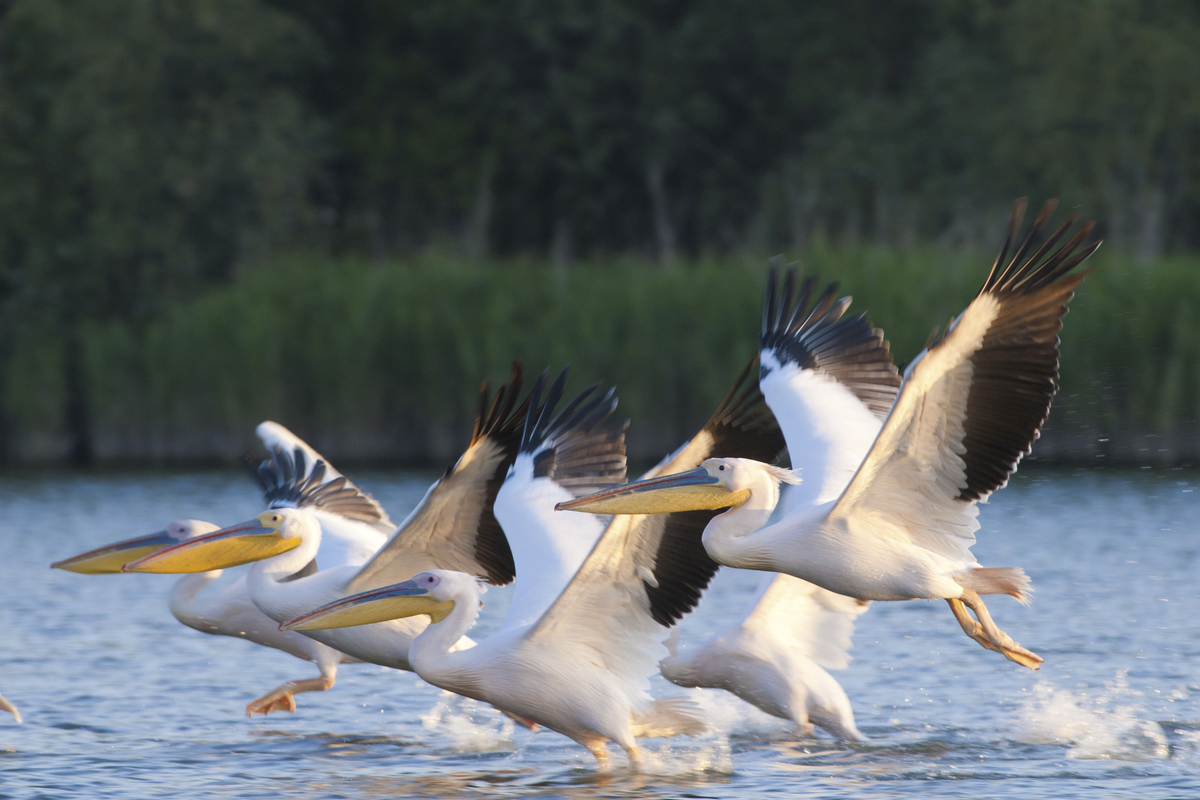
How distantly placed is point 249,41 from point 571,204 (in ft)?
28.6

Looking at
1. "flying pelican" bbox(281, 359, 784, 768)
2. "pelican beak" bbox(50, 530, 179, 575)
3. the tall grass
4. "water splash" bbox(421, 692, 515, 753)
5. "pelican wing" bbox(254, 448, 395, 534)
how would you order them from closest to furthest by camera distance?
"flying pelican" bbox(281, 359, 784, 768) < "water splash" bbox(421, 692, 515, 753) < "pelican wing" bbox(254, 448, 395, 534) < "pelican beak" bbox(50, 530, 179, 575) < the tall grass

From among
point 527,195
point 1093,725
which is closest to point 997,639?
point 1093,725

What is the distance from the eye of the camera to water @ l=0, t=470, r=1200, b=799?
22.7 ft

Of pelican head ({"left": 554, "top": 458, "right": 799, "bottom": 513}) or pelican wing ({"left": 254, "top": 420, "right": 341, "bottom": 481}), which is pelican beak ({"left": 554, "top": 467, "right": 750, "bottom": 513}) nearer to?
pelican head ({"left": 554, "top": 458, "right": 799, "bottom": 513})

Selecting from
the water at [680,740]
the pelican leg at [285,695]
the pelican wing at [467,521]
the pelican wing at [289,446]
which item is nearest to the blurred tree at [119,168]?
the water at [680,740]

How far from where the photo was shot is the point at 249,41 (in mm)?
27859

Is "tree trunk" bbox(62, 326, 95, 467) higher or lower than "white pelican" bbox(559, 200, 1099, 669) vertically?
lower

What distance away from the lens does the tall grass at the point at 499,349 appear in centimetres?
1650

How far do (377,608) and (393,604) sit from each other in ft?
0.27

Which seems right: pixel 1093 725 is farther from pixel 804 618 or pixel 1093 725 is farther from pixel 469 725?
pixel 469 725

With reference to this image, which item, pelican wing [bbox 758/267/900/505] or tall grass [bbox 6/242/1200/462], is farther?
tall grass [bbox 6/242/1200/462]

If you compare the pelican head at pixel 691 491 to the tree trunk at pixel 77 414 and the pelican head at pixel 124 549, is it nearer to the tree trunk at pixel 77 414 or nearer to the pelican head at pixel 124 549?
the pelican head at pixel 124 549

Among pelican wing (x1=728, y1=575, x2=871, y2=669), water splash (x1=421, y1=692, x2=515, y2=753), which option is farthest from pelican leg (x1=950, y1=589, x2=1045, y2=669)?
water splash (x1=421, y1=692, x2=515, y2=753)

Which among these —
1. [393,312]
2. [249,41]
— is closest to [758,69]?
[249,41]
